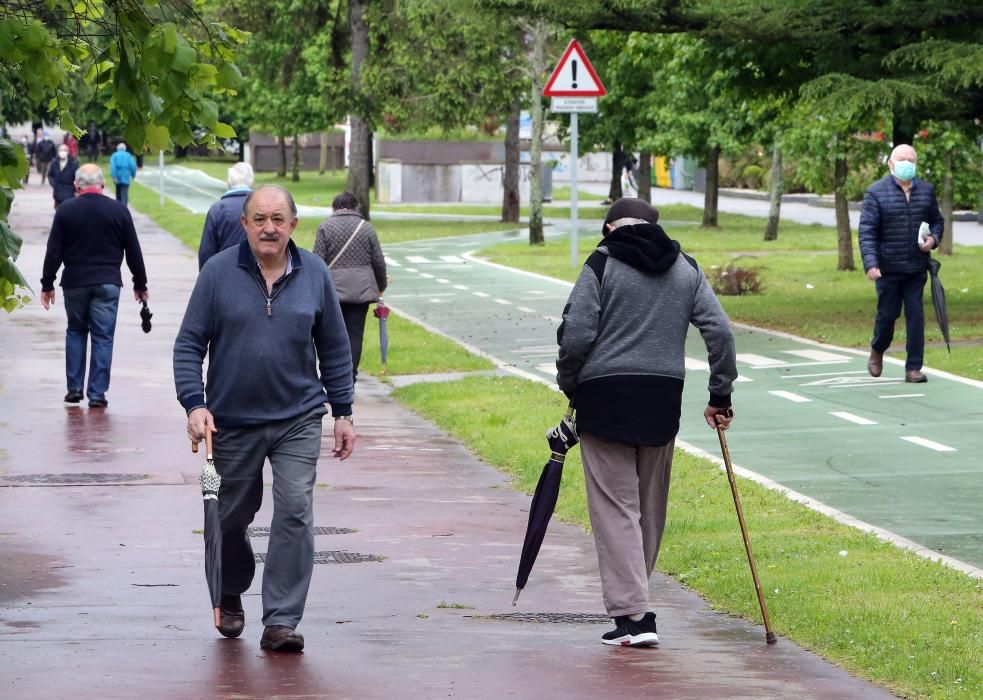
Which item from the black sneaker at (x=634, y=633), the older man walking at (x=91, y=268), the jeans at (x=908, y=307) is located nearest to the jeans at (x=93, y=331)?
the older man walking at (x=91, y=268)

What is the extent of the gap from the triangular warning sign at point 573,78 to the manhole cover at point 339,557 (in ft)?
60.9

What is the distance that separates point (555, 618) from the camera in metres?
7.87

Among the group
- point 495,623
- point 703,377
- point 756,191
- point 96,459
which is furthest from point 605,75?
point 495,623

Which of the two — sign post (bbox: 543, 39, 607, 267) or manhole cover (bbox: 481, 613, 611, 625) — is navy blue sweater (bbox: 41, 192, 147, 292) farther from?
sign post (bbox: 543, 39, 607, 267)

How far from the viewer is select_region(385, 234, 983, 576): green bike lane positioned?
10.2 metres

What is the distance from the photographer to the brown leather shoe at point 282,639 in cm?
703

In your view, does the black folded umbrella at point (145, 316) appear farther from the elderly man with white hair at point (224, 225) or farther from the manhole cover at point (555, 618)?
the manhole cover at point (555, 618)

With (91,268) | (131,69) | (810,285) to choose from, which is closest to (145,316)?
(91,268)

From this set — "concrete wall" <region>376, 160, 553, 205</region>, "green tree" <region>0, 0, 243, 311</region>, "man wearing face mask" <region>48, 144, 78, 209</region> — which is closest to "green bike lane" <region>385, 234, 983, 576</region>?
"green tree" <region>0, 0, 243, 311</region>

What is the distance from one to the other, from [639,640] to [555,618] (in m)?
0.69

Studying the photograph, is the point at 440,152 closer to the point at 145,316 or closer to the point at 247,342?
the point at 145,316

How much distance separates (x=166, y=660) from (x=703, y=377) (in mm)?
10091

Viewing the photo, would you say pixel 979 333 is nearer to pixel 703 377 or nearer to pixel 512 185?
pixel 703 377

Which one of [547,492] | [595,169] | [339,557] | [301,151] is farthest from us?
[301,151]
